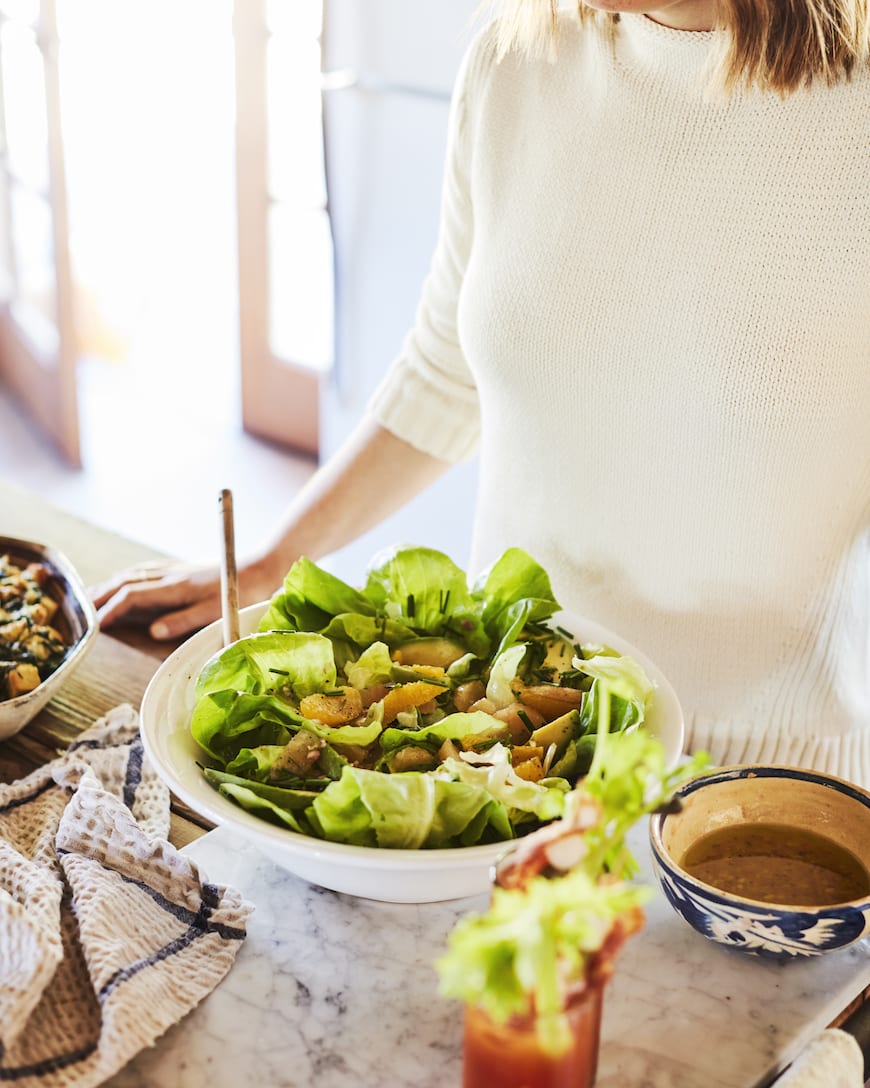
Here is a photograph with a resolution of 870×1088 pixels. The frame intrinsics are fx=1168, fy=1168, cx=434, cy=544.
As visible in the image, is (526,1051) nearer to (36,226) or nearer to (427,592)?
(427,592)

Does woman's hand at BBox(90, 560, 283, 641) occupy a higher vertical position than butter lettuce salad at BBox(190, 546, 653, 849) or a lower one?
lower

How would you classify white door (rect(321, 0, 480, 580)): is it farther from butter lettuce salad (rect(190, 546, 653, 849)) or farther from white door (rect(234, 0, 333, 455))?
butter lettuce salad (rect(190, 546, 653, 849))

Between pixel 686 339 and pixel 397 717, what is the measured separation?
489 millimetres

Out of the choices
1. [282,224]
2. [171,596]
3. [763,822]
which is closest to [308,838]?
[763,822]

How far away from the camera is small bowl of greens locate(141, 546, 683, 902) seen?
0.77 meters

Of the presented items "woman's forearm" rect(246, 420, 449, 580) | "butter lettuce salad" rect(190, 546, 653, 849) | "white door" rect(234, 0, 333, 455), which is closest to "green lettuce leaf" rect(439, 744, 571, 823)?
"butter lettuce salad" rect(190, 546, 653, 849)

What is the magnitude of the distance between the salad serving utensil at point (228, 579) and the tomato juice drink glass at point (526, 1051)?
0.45m

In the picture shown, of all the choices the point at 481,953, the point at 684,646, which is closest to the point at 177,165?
the point at 684,646

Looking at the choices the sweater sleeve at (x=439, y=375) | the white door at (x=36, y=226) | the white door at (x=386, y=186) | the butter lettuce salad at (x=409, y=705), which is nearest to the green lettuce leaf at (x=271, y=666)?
the butter lettuce salad at (x=409, y=705)

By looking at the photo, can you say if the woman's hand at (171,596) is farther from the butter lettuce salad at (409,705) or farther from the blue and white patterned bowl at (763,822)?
the blue and white patterned bowl at (763,822)

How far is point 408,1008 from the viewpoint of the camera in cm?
79

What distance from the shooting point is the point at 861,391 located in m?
1.08

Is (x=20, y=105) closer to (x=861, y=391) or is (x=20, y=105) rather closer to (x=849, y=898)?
(x=861, y=391)

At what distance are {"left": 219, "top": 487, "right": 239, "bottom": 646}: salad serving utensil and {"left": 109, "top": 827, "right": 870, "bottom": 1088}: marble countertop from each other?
207mm
